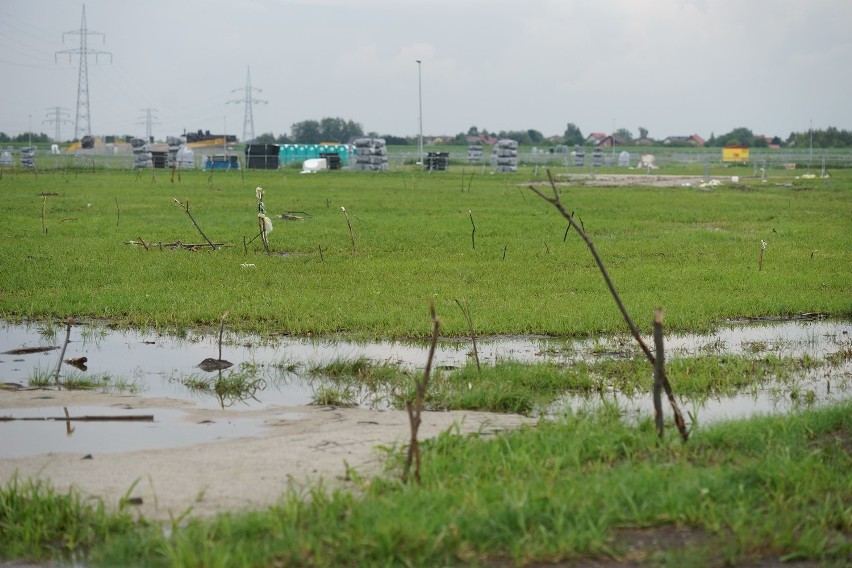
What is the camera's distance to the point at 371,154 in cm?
6456

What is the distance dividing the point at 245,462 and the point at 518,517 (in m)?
2.09

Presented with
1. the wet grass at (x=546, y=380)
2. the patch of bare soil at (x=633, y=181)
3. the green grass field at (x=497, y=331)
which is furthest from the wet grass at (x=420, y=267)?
the patch of bare soil at (x=633, y=181)

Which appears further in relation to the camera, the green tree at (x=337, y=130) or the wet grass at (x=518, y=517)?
the green tree at (x=337, y=130)

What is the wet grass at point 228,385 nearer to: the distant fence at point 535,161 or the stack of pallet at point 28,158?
the distant fence at point 535,161

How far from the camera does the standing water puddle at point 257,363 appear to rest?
783 cm

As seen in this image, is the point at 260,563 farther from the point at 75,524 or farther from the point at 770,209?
the point at 770,209

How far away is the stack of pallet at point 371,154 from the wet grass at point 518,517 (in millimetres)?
58464

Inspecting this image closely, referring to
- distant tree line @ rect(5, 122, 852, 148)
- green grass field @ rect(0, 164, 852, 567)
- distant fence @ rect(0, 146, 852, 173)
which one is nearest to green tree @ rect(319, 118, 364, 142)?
distant tree line @ rect(5, 122, 852, 148)

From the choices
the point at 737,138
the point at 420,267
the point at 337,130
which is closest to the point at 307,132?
the point at 337,130

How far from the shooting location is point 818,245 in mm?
19656

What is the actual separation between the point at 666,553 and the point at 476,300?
27.0 feet

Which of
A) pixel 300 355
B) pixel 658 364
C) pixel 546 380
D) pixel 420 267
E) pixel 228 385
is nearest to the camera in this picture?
pixel 658 364

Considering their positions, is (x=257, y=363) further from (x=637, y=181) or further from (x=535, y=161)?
(x=535, y=161)

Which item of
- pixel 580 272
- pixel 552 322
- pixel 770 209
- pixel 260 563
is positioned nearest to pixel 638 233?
pixel 580 272
